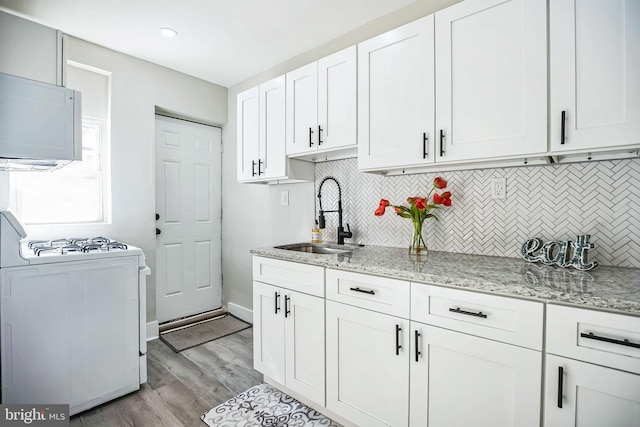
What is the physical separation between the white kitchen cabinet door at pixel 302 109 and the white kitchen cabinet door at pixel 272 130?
2.7 inches

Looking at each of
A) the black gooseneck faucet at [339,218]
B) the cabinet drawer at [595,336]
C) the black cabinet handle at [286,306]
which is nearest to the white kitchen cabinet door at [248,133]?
the black gooseneck faucet at [339,218]

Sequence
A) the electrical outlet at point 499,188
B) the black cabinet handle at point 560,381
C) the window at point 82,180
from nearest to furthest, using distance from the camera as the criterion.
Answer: the black cabinet handle at point 560,381 < the electrical outlet at point 499,188 < the window at point 82,180

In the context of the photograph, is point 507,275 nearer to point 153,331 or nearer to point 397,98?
point 397,98

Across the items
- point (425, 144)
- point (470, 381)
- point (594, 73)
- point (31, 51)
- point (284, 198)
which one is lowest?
point (470, 381)

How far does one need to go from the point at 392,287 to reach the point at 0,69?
7.82 ft

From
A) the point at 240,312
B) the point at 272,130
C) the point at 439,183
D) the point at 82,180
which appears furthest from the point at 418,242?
the point at 82,180

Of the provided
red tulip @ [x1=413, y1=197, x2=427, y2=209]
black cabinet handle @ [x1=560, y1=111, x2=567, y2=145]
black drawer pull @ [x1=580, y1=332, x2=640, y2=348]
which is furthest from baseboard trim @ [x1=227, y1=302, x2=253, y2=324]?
black cabinet handle @ [x1=560, y1=111, x2=567, y2=145]

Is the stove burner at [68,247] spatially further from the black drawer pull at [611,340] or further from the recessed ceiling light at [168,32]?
the black drawer pull at [611,340]

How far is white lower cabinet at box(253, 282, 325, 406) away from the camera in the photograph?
1.81 metres

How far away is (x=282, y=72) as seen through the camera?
306 cm

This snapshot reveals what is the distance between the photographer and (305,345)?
1.87 m

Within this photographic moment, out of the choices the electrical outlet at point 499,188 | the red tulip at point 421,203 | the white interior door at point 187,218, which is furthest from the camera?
the white interior door at point 187,218

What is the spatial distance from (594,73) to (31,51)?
2.82 meters

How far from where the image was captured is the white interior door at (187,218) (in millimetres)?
3268
